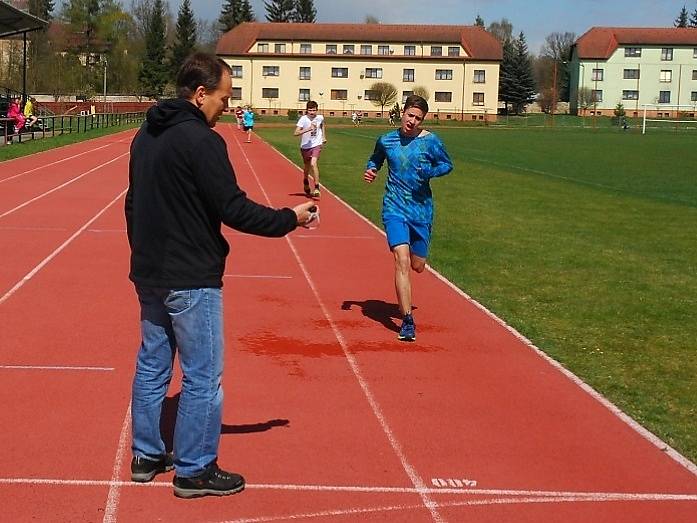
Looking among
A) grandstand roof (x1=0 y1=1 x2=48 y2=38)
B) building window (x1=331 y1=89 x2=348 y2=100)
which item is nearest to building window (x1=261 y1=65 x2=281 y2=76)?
building window (x1=331 y1=89 x2=348 y2=100)

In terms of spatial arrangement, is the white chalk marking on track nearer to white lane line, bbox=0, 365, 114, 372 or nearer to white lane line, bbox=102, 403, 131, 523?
white lane line, bbox=102, 403, 131, 523

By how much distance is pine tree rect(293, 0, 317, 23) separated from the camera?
129625 millimetres

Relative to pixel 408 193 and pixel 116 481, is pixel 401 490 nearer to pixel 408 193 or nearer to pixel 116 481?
pixel 116 481

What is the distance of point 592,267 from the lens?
12664 mm

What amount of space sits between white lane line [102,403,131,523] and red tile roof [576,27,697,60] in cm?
11568

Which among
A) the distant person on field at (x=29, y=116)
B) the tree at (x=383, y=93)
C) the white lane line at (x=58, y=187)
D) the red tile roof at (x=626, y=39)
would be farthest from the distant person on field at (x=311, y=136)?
the red tile roof at (x=626, y=39)

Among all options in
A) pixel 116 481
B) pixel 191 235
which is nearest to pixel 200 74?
pixel 191 235

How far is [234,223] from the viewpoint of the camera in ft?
14.6

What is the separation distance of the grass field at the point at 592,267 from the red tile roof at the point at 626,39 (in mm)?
89942

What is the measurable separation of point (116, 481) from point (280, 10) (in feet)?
425

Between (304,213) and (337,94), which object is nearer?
(304,213)

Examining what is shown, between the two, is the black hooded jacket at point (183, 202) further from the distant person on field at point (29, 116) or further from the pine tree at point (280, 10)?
the pine tree at point (280, 10)

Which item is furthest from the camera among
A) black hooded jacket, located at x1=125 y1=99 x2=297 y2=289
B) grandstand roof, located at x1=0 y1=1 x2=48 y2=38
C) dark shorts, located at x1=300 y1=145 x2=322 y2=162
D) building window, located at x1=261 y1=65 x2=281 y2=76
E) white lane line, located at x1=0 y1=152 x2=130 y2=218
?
building window, located at x1=261 y1=65 x2=281 y2=76

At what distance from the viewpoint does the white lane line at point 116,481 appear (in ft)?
14.7
